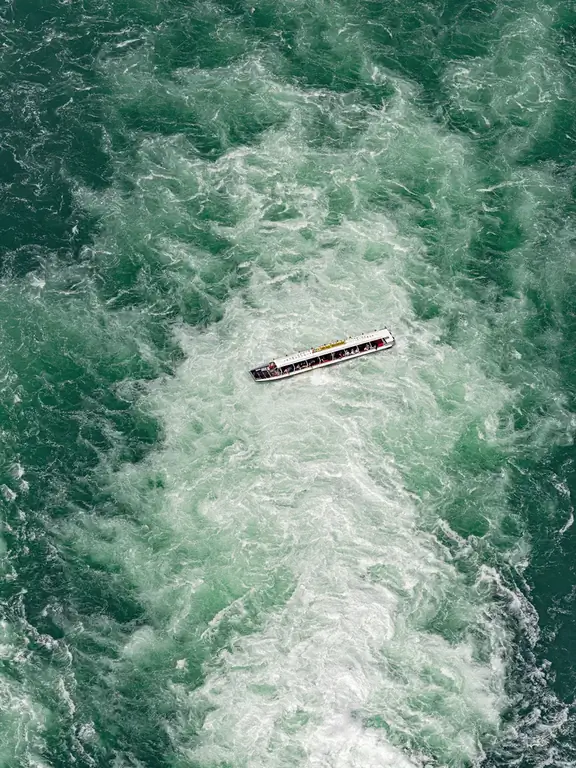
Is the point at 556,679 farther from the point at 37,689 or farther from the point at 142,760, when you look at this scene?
the point at 37,689

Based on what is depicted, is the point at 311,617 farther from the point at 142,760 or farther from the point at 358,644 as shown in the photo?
the point at 142,760

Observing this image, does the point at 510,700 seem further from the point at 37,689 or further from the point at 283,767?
the point at 37,689

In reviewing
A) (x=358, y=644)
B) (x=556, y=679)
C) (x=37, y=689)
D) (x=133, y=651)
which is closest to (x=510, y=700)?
(x=556, y=679)

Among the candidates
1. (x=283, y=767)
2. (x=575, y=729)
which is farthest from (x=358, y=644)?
(x=575, y=729)

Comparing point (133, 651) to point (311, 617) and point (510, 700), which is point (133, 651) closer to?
point (311, 617)

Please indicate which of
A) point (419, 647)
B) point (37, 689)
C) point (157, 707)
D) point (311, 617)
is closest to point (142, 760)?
point (157, 707)
